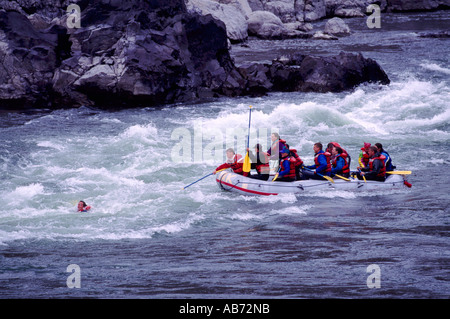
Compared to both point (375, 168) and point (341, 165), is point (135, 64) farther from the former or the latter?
point (375, 168)

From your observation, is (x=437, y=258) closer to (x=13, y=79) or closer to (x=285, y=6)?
(x=13, y=79)

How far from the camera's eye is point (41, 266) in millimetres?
9820

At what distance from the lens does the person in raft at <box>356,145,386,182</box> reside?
14.7 m

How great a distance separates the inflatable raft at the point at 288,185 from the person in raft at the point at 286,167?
16 centimetres

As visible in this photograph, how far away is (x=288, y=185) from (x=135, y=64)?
11.7 meters

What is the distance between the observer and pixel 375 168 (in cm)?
1470

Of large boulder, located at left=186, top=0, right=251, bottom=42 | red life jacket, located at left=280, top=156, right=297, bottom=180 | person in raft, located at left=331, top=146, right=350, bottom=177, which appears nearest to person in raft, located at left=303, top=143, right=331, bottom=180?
person in raft, located at left=331, top=146, right=350, bottom=177

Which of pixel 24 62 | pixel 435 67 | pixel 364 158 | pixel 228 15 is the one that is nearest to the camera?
pixel 364 158

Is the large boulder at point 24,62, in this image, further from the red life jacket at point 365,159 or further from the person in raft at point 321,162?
the red life jacket at point 365,159

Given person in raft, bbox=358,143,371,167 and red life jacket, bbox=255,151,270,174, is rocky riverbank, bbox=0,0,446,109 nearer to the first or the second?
red life jacket, bbox=255,151,270,174

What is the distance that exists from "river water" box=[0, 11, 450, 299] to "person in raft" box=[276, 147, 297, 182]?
60cm

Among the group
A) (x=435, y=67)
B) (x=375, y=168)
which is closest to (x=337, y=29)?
(x=435, y=67)

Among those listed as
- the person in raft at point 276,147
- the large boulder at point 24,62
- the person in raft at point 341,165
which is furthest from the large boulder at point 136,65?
the person in raft at point 341,165

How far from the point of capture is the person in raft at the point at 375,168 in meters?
14.7
